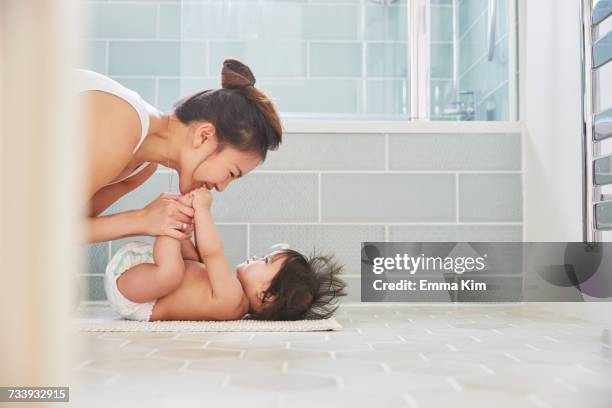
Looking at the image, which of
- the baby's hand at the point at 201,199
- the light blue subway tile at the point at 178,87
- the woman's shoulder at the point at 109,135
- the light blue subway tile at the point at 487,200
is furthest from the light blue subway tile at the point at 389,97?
the woman's shoulder at the point at 109,135

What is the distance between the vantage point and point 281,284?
5.76ft

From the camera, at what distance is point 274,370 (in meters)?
1.07

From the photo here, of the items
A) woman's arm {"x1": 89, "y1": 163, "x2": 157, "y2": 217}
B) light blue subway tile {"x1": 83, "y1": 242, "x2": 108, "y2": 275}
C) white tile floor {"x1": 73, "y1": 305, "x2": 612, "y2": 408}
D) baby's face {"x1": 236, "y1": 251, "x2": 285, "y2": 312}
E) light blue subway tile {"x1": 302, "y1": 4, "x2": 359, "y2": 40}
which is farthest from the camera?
light blue subway tile {"x1": 302, "y1": 4, "x2": 359, "y2": 40}

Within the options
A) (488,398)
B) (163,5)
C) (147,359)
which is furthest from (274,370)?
(163,5)

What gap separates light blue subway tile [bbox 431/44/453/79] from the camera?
8.34 feet

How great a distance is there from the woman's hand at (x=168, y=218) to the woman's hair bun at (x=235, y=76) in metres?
0.37

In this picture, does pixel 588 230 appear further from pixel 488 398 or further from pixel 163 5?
pixel 163 5

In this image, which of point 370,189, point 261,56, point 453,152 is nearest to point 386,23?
point 261,56

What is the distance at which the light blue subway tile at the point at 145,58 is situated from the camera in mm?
2678

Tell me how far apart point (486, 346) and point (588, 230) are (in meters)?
0.55

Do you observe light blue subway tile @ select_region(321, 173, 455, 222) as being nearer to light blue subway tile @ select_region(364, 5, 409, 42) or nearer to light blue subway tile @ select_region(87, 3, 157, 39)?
light blue subway tile @ select_region(364, 5, 409, 42)

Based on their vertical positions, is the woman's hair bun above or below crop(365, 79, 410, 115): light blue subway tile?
below

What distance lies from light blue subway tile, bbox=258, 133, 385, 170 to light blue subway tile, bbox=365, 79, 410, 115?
192mm

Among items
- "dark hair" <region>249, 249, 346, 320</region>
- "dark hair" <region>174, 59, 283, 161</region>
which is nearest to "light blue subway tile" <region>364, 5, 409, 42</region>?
"dark hair" <region>174, 59, 283, 161</region>
